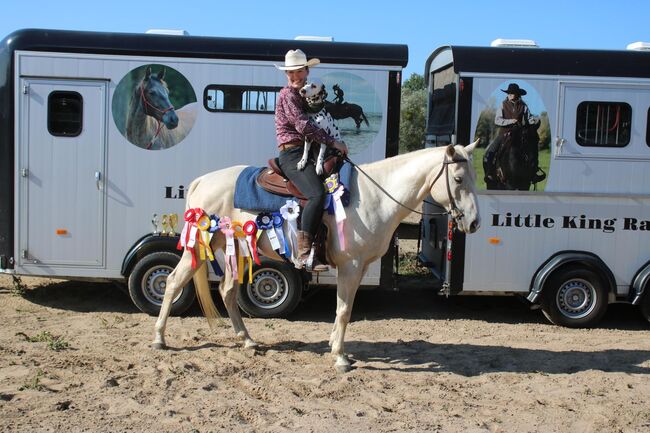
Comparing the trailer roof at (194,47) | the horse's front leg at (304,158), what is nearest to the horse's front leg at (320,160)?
the horse's front leg at (304,158)

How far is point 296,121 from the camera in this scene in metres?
5.72

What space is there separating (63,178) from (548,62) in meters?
5.68

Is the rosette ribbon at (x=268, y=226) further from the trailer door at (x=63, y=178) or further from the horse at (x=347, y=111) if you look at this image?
the trailer door at (x=63, y=178)

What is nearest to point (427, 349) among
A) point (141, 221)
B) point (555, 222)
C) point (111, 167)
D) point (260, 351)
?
point (260, 351)

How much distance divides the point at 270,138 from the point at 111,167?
184 cm

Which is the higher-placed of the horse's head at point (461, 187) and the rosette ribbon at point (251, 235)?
the horse's head at point (461, 187)

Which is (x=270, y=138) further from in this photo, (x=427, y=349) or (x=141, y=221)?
(x=427, y=349)

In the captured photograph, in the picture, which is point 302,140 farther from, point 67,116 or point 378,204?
point 67,116

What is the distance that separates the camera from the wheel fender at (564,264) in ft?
24.5

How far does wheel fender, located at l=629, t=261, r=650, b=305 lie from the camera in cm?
750

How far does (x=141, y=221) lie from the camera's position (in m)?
7.52

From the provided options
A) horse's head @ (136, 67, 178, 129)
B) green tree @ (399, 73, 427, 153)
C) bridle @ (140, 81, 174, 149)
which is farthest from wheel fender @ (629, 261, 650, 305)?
green tree @ (399, 73, 427, 153)

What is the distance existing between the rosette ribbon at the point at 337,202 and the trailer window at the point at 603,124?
3212 mm

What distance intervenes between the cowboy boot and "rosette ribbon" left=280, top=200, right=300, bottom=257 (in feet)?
0.47
